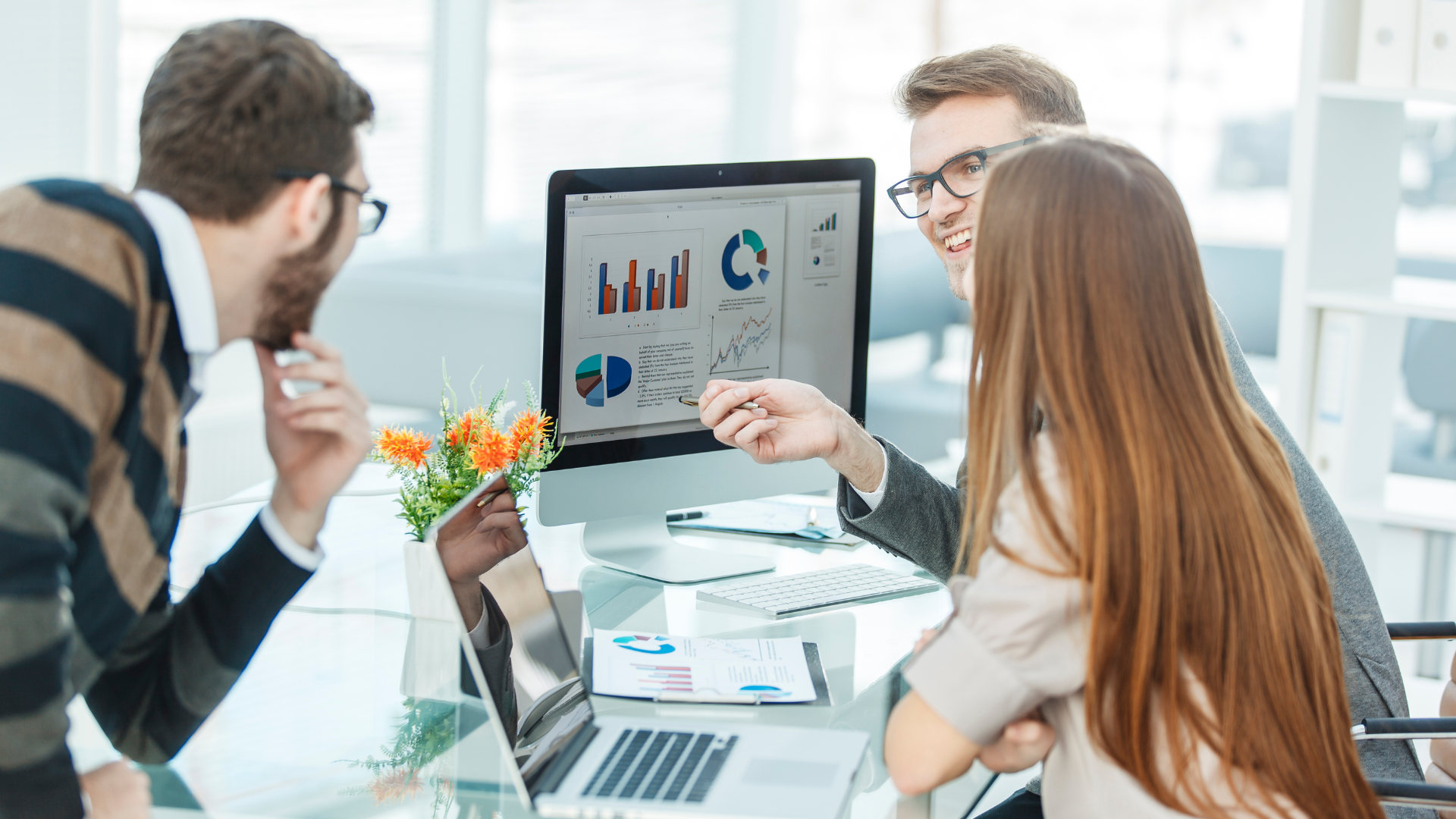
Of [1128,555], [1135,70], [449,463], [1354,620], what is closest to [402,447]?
[449,463]

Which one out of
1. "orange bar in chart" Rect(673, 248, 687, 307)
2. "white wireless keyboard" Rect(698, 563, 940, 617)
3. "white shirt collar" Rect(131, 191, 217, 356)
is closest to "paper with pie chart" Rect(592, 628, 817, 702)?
"white wireless keyboard" Rect(698, 563, 940, 617)

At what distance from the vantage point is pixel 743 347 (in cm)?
179

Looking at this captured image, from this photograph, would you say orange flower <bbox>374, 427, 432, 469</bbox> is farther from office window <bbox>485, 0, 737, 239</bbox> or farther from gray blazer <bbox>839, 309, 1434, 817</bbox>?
office window <bbox>485, 0, 737, 239</bbox>

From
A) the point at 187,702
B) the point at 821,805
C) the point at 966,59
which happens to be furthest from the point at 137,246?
the point at 966,59

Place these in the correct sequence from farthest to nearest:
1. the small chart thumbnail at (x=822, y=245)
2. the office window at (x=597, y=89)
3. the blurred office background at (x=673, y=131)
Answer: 1. the office window at (x=597, y=89)
2. the blurred office background at (x=673, y=131)
3. the small chart thumbnail at (x=822, y=245)

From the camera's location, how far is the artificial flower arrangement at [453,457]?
143 cm

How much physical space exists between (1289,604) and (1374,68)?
2058 millimetres

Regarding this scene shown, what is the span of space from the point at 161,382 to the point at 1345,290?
2.55 metres

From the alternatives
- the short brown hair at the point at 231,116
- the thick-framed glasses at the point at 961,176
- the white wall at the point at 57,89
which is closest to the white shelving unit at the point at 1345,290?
the thick-framed glasses at the point at 961,176

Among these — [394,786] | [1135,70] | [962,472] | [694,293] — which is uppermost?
[1135,70]

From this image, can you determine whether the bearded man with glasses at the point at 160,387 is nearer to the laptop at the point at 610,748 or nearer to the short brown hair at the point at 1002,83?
the laptop at the point at 610,748

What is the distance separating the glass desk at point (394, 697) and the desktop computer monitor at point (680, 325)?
0.11 meters

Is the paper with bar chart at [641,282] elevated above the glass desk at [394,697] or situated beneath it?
elevated above

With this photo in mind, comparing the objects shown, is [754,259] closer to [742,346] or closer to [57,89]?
[742,346]
